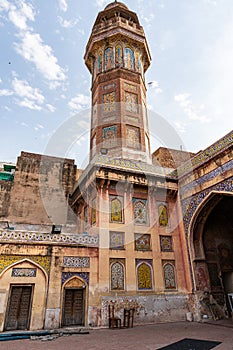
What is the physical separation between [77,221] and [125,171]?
4.92 m

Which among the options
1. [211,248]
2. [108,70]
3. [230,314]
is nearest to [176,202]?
[211,248]

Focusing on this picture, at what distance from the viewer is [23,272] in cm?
868

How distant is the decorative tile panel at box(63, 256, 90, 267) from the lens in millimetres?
9188

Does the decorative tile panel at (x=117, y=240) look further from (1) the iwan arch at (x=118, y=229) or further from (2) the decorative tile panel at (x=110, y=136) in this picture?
(2) the decorative tile panel at (x=110, y=136)

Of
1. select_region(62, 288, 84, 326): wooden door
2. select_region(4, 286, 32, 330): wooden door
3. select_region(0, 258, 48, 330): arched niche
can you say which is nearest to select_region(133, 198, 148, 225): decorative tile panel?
select_region(62, 288, 84, 326): wooden door

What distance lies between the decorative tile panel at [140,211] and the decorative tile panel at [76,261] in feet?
9.33

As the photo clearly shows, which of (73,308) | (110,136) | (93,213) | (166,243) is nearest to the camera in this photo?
(73,308)

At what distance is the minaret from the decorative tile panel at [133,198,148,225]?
8.22ft

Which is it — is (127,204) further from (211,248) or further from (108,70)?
(108,70)

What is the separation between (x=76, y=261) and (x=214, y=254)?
21.6 ft

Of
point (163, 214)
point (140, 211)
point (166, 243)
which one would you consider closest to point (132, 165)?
point (140, 211)

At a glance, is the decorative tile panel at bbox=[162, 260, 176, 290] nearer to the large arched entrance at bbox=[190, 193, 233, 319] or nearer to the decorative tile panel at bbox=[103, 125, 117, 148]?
the large arched entrance at bbox=[190, 193, 233, 319]

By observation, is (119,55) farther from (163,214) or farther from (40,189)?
(163,214)

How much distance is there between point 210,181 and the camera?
10.1m
